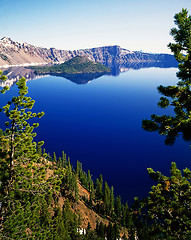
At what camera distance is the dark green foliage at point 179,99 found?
1162 centimetres

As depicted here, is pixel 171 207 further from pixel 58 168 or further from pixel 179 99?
pixel 58 168

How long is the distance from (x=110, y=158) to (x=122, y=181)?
27.3 m

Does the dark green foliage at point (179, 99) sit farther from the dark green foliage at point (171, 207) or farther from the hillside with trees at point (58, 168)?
the dark green foliage at point (171, 207)

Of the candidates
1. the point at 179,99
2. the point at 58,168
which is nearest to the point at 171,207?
the point at 179,99

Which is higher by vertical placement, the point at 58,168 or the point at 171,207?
the point at 58,168

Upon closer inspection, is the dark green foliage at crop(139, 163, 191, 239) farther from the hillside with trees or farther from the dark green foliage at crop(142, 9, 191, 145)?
the dark green foliage at crop(142, 9, 191, 145)

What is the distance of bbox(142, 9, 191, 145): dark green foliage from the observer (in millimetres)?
11617

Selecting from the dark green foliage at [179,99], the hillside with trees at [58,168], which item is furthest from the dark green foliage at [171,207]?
the dark green foliage at [179,99]

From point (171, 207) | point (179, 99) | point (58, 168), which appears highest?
point (179, 99)

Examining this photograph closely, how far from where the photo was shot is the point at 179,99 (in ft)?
42.1

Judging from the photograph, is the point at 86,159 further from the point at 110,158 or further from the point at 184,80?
the point at 184,80

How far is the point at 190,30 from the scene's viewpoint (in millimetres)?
13547

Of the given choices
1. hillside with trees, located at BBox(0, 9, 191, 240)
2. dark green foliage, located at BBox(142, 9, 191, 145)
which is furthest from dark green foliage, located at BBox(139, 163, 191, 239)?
dark green foliage, located at BBox(142, 9, 191, 145)

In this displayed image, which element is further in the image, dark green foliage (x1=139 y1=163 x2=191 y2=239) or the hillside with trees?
dark green foliage (x1=139 y1=163 x2=191 y2=239)
